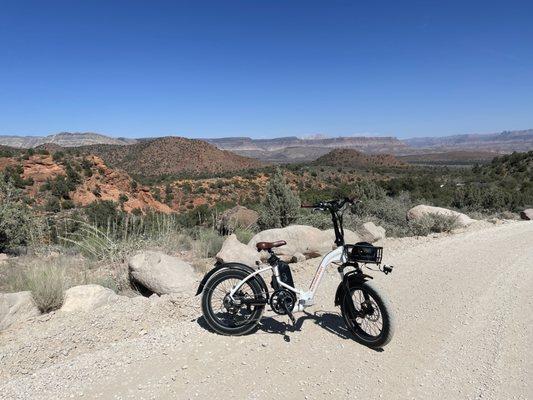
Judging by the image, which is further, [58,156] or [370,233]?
[58,156]

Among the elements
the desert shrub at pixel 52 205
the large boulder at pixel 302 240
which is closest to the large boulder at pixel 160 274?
the large boulder at pixel 302 240

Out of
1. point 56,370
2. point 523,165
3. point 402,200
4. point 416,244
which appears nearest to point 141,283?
point 56,370

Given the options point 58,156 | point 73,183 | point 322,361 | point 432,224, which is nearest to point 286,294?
point 322,361

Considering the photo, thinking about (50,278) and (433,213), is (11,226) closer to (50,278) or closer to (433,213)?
(50,278)

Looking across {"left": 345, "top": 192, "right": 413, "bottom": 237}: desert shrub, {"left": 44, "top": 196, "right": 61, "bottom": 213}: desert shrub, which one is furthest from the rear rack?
{"left": 44, "top": 196, "right": 61, "bottom": 213}: desert shrub

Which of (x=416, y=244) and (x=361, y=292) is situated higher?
(x=361, y=292)

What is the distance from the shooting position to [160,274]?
257 inches

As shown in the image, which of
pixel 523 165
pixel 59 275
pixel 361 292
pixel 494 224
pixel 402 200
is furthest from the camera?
pixel 523 165

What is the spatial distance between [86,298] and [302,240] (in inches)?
192

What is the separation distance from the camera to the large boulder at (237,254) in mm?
7723

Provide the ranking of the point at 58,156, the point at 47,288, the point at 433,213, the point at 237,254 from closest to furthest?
the point at 47,288, the point at 237,254, the point at 433,213, the point at 58,156

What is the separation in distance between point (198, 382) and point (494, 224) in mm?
12648

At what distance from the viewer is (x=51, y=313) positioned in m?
5.42

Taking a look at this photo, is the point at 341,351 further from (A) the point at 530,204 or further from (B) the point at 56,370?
(A) the point at 530,204
